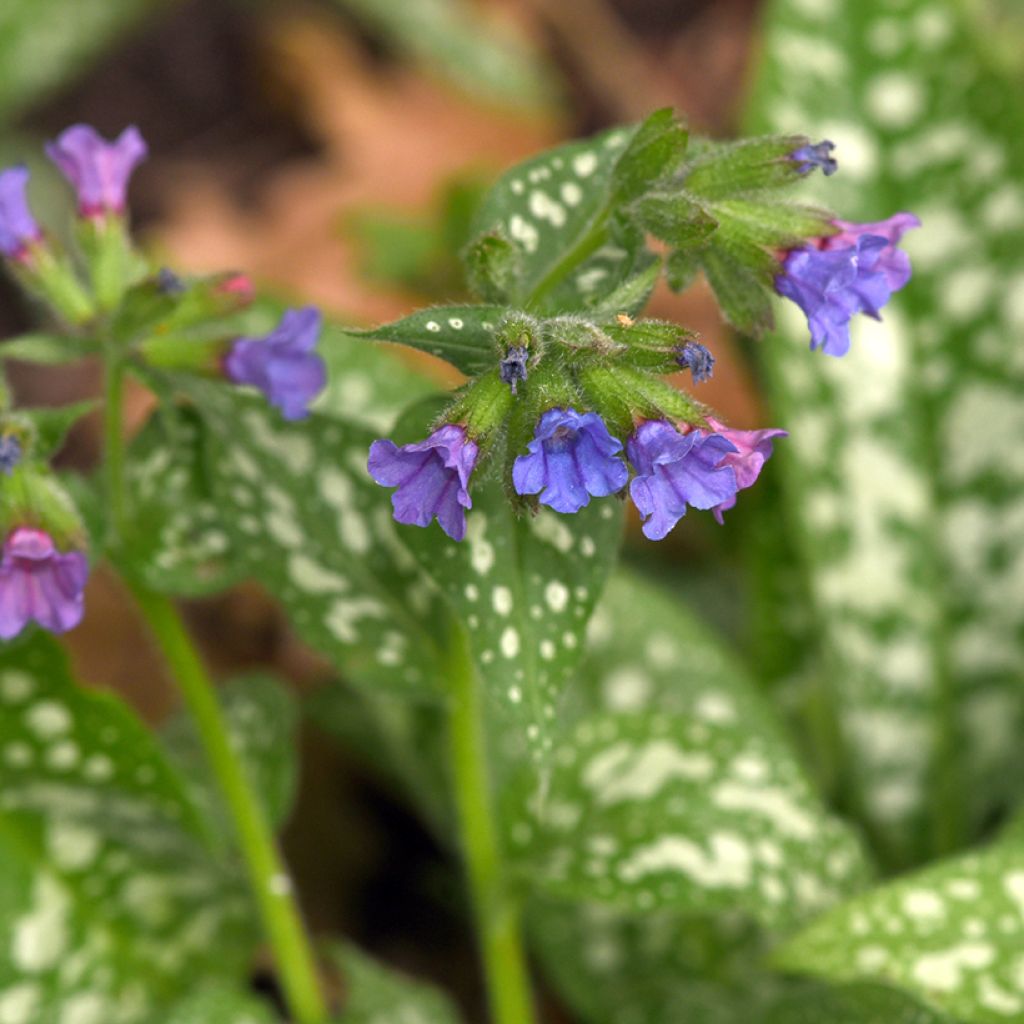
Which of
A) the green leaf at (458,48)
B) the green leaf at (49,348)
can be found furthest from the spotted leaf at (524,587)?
the green leaf at (458,48)

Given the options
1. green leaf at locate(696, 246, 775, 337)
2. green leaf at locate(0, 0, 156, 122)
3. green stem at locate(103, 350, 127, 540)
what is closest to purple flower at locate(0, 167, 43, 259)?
green stem at locate(103, 350, 127, 540)

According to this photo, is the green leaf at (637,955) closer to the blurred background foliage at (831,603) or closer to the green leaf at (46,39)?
the blurred background foliage at (831,603)

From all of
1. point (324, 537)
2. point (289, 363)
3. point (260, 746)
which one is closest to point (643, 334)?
point (289, 363)

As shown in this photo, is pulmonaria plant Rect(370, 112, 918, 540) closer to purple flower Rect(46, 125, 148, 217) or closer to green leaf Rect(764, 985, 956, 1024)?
purple flower Rect(46, 125, 148, 217)

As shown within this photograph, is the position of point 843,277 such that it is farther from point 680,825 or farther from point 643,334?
point 680,825

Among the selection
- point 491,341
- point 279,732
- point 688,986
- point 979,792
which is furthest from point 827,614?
point 491,341

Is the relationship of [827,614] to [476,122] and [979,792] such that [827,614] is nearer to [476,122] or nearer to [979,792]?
[979,792]
